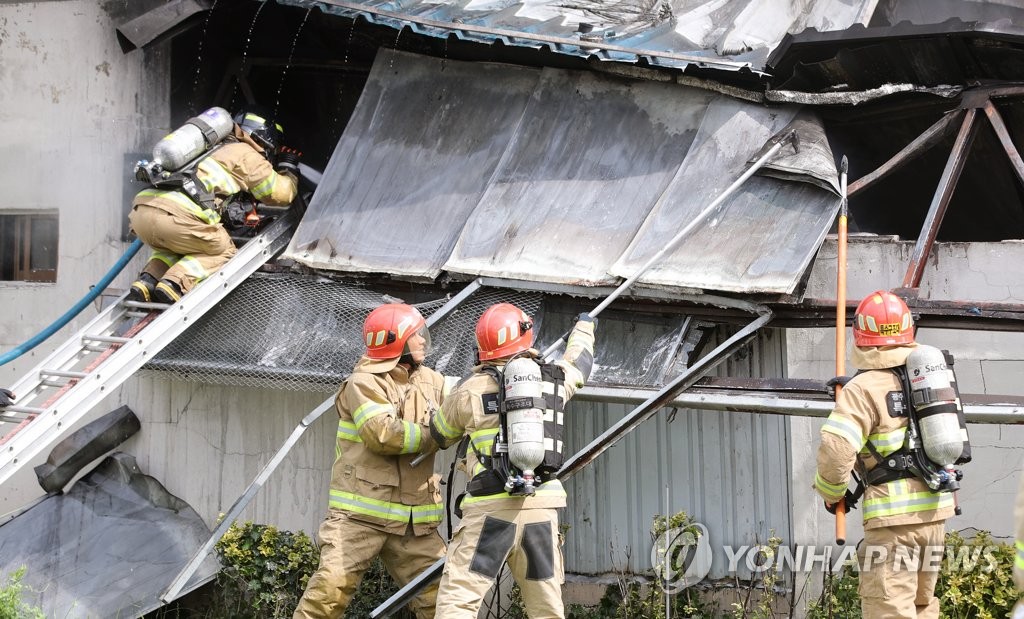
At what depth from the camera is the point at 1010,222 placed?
26.0 feet

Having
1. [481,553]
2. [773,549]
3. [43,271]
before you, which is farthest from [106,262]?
[773,549]

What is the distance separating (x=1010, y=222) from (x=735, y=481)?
8.68ft

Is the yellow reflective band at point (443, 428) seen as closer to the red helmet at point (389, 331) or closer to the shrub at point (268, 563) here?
the red helmet at point (389, 331)

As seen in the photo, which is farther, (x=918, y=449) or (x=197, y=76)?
(x=197, y=76)

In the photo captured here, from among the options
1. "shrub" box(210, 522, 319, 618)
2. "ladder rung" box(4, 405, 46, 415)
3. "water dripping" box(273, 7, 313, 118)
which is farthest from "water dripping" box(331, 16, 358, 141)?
"ladder rung" box(4, 405, 46, 415)

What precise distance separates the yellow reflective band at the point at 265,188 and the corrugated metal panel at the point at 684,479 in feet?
7.70

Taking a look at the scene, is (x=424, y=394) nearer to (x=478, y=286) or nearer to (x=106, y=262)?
(x=478, y=286)

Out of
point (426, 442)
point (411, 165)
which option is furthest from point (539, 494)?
point (411, 165)

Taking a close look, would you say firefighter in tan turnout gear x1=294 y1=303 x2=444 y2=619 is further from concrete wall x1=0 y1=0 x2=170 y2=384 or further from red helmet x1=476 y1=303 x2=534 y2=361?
concrete wall x1=0 y1=0 x2=170 y2=384

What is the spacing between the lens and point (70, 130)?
850cm

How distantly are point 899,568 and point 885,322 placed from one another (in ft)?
3.57

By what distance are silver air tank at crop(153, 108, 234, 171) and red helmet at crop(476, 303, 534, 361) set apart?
2559mm

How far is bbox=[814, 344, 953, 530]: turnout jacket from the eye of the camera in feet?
17.5

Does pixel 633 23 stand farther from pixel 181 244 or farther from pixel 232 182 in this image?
pixel 181 244
